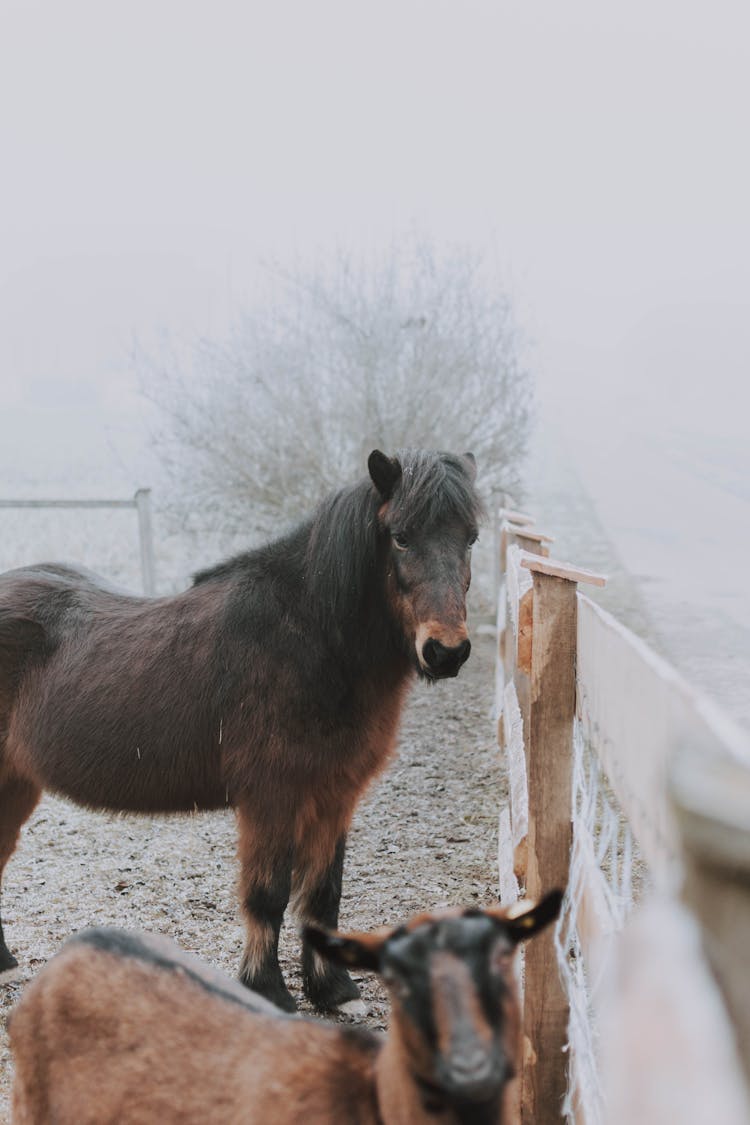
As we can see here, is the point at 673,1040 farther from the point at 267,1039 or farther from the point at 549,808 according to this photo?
the point at 549,808

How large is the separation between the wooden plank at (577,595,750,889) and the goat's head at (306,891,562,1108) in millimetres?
319

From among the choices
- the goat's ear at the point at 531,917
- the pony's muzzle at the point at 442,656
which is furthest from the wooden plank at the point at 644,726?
the pony's muzzle at the point at 442,656

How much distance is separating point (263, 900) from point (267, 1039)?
1.91 m

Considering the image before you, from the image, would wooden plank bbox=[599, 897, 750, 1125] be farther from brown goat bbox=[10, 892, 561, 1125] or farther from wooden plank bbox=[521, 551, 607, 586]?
wooden plank bbox=[521, 551, 607, 586]

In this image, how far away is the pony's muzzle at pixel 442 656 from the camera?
3822 mm

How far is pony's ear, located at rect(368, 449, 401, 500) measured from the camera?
416 centimetres

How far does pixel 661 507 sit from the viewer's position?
24.2m

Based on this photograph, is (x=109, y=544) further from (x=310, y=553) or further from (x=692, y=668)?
(x=310, y=553)

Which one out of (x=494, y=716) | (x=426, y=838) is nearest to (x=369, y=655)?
(x=426, y=838)

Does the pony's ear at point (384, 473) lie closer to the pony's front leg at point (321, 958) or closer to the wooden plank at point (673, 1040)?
the pony's front leg at point (321, 958)

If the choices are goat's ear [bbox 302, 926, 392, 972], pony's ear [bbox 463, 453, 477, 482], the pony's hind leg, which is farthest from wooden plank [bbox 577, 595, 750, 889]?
the pony's hind leg

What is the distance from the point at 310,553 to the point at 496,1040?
2919mm

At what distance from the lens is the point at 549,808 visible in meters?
2.76

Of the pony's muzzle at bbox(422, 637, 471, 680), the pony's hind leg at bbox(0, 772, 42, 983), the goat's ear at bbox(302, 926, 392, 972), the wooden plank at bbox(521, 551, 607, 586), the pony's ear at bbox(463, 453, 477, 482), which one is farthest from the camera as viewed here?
the pony's hind leg at bbox(0, 772, 42, 983)
